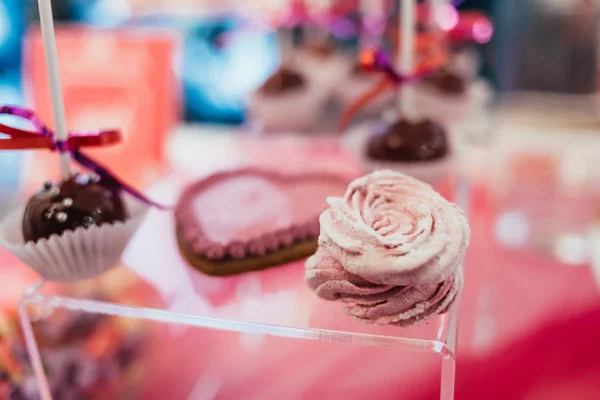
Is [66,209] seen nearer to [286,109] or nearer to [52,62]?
[52,62]

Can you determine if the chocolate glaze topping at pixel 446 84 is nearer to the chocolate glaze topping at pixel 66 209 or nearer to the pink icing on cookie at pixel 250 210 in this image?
the pink icing on cookie at pixel 250 210

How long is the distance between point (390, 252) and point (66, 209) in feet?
1.22

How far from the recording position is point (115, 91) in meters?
1.65

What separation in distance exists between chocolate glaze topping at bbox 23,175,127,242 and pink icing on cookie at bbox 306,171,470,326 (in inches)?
10.4

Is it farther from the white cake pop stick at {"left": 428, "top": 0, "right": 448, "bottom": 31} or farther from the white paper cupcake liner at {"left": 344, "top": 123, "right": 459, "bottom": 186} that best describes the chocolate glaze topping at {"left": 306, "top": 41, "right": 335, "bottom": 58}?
the white paper cupcake liner at {"left": 344, "top": 123, "right": 459, "bottom": 186}

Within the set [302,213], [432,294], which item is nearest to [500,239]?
[302,213]

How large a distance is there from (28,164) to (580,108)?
1531 millimetres

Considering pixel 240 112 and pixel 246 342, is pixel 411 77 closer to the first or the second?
pixel 246 342

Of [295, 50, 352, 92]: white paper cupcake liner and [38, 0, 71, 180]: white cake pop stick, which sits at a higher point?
[38, 0, 71, 180]: white cake pop stick

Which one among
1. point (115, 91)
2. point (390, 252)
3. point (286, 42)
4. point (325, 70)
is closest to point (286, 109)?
point (325, 70)

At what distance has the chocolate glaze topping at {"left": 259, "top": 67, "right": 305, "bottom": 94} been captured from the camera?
4.59 feet

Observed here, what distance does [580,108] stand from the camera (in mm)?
1636

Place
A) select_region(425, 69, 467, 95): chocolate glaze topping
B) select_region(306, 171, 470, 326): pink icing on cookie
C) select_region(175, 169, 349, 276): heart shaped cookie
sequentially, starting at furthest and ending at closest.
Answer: select_region(425, 69, 467, 95): chocolate glaze topping, select_region(175, 169, 349, 276): heart shaped cookie, select_region(306, 171, 470, 326): pink icing on cookie

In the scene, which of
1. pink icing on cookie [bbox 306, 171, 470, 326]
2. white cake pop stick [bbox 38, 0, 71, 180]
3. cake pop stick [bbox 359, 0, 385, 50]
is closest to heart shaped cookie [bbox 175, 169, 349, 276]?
pink icing on cookie [bbox 306, 171, 470, 326]
